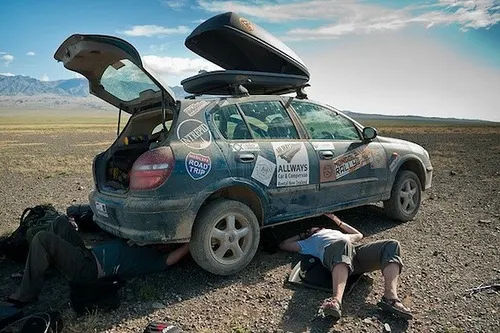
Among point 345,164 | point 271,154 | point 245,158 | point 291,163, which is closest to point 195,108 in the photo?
point 245,158

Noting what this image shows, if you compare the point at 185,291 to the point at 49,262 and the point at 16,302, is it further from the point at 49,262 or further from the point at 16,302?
the point at 16,302

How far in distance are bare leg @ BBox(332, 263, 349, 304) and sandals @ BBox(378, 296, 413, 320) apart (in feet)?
1.12

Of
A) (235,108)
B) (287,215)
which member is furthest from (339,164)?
(235,108)

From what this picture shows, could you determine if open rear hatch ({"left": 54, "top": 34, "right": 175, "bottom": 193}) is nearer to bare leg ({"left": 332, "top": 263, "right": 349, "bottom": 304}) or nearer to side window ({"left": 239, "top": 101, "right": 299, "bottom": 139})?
side window ({"left": 239, "top": 101, "right": 299, "bottom": 139})

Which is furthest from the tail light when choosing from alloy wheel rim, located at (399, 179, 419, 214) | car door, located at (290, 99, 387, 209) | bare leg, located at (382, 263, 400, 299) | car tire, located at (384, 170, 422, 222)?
alloy wheel rim, located at (399, 179, 419, 214)

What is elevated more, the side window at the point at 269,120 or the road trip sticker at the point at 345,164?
the side window at the point at 269,120

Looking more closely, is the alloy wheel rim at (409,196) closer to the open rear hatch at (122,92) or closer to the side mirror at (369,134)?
the side mirror at (369,134)

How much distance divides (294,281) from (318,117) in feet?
7.23

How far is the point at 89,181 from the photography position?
1123cm

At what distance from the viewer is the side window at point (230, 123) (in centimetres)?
421

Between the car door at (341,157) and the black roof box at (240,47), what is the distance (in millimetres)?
718

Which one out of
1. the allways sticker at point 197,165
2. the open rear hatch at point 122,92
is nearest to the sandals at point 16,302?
the open rear hatch at point 122,92

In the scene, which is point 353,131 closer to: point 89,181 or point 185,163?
point 185,163

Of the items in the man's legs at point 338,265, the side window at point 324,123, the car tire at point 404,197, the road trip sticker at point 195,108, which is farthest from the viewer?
the car tire at point 404,197
